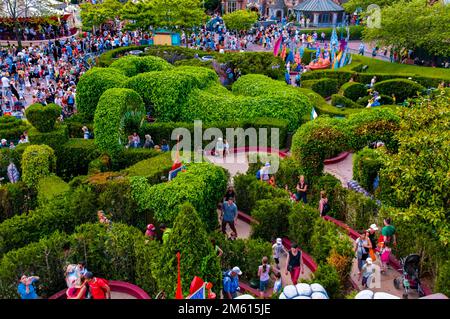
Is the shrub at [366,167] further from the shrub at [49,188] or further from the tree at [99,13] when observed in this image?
the tree at [99,13]

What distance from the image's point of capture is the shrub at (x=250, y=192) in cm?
1599

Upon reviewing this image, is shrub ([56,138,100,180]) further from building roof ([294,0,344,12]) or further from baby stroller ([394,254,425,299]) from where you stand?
building roof ([294,0,344,12])

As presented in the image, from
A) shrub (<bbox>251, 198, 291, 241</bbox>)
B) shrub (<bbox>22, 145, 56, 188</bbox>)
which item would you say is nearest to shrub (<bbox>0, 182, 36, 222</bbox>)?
shrub (<bbox>22, 145, 56, 188</bbox>)

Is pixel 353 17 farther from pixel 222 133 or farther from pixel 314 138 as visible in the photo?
pixel 314 138

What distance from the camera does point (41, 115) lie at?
20000 mm

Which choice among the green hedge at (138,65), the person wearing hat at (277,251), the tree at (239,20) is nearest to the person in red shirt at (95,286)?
the person wearing hat at (277,251)

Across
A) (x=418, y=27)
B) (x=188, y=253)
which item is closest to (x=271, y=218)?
(x=188, y=253)

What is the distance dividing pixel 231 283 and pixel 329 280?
2361mm

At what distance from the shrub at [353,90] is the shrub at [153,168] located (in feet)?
55.3

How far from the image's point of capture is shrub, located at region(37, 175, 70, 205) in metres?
16.4

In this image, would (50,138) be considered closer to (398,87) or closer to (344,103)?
(344,103)
